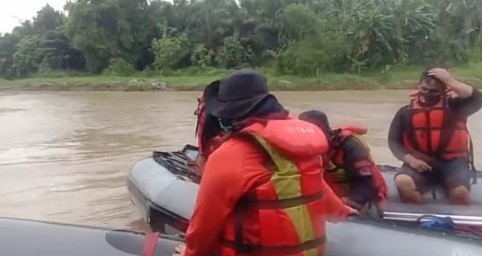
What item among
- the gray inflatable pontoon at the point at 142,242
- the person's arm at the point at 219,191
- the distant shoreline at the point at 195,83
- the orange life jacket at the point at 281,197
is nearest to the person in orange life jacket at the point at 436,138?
the gray inflatable pontoon at the point at 142,242

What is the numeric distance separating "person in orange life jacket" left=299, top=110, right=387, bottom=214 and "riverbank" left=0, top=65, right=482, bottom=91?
18.6 metres

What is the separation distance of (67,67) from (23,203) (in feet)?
87.5

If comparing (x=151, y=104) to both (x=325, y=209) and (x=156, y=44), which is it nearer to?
(x=156, y=44)

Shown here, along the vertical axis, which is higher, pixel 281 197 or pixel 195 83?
pixel 281 197

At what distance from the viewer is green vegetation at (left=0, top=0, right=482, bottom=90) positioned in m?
23.5

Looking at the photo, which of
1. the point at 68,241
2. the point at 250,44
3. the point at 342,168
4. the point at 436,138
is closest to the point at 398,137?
the point at 436,138

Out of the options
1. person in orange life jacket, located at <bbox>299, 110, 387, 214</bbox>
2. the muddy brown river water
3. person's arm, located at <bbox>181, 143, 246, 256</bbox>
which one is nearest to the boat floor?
person in orange life jacket, located at <bbox>299, 110, 387, 214</bbox>

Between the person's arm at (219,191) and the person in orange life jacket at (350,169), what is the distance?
4.52 ft

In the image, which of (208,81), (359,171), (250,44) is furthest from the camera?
(250,44)

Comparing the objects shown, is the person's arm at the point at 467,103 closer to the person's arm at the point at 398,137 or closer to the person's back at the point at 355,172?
the person's arm at the point at 398,137

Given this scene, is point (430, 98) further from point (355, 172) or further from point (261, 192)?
point (261, 192)

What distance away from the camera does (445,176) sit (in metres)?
3.50

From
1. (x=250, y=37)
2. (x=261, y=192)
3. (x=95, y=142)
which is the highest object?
(x=261, y=192)

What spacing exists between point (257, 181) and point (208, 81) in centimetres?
2207
